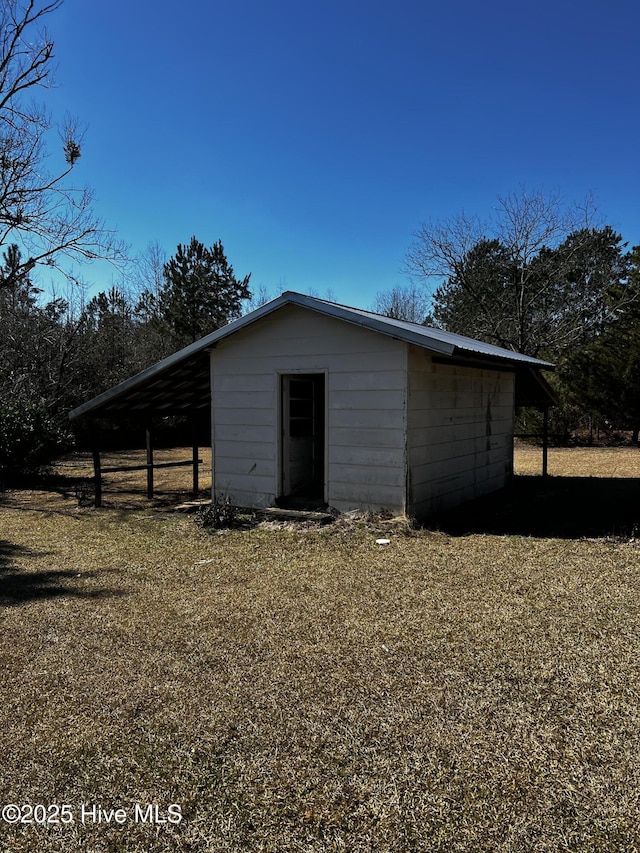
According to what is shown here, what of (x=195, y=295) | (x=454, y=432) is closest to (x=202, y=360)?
(x=454, y=432)

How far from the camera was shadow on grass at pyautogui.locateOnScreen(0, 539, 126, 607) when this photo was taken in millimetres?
4812

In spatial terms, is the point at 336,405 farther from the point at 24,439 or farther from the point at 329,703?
the point at 24,439

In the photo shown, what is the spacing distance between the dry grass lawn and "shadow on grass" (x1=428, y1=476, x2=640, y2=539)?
1345mm

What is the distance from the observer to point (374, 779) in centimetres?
233

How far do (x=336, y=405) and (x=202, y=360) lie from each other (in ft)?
8.70

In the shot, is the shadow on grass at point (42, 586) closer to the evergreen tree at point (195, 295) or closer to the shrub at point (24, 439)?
the shrub at point (24, 439)

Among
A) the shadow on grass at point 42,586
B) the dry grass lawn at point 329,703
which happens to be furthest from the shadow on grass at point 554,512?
the shadow on grass at point 42,586

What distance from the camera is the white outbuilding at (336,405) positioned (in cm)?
694

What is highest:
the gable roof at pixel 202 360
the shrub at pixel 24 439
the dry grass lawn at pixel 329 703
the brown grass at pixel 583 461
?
the gable roof at pixel 202 360

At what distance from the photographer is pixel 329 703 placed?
9.66 feet

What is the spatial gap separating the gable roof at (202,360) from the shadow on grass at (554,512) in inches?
91.6

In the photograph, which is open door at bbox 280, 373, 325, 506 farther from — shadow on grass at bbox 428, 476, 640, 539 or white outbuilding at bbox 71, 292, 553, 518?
shadow on grass at bbox 428, 476, 640, 539

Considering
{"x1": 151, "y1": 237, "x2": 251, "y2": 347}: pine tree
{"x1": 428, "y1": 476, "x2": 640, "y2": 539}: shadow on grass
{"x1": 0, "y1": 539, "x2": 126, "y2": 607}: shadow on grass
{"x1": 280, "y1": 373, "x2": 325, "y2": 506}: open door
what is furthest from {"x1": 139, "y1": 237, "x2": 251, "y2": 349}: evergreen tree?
{"x1": 0, "y1": 539, "x2": 126, "y2": 607}: shadow on grass

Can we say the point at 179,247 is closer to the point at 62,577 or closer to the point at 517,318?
the point at 517,318
